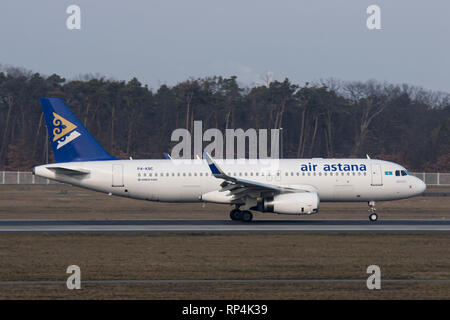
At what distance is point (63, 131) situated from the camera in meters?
38.9

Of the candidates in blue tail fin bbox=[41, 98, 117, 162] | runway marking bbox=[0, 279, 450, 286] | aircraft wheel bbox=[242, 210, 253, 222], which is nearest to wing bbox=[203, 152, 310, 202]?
aircraft wheel bbox=[242, 210, 253, 222]

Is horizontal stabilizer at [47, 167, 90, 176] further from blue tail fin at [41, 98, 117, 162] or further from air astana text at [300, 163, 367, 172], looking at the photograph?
air astana text at [300, 163, 367, 172]

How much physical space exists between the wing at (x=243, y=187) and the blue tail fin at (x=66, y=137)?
24.6 feet

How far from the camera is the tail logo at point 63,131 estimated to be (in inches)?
1528

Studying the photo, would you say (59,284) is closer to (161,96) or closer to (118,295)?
(118,295)

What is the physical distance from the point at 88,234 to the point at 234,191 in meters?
9.64

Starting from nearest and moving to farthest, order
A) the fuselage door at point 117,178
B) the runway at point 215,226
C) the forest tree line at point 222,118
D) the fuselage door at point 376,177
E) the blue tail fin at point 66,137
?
the runway at point 215,226, the fuselage door at point 376,177, the fuselage door at point 117,178, the blue tail fin at point 66,137, the forest tree line at point 222,118

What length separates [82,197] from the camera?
6262 cm

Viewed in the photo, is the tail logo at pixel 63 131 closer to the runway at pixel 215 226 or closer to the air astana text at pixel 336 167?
the runway at pixel 215 226

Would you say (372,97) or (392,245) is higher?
(372,97)

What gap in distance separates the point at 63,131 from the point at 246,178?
11132mm

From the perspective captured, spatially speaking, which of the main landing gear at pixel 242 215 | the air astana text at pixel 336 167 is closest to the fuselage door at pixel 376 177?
the air astana text at pixel 336 167

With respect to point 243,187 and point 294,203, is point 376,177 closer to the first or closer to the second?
point 294,203
